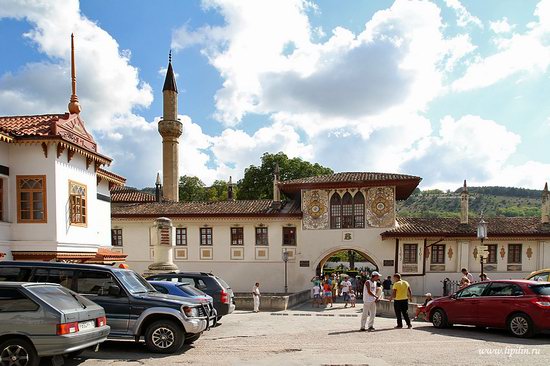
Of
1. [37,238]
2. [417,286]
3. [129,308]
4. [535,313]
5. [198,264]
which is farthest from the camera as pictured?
[198,264]

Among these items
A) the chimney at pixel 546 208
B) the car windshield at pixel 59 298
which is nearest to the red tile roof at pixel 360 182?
the chimney at pixel 546 208

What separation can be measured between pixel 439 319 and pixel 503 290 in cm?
203

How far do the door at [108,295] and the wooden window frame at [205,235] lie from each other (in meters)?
21.2

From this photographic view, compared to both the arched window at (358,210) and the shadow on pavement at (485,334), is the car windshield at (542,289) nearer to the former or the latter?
the shadow on pavement at (485,334)

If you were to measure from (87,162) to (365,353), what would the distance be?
13.3 m

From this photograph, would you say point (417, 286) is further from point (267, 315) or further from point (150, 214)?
point (150, 214)

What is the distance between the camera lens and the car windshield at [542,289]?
10.9 metres

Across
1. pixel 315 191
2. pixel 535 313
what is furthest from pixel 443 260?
pixel 535 313

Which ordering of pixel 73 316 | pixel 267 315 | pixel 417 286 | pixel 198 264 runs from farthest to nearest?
1. pixel 198 264
2. pixel 417 286
3. pixel 267 315
4. pixel 73 316

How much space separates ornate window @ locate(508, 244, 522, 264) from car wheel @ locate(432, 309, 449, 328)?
18800mm

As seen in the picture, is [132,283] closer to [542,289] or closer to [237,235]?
[542,289]

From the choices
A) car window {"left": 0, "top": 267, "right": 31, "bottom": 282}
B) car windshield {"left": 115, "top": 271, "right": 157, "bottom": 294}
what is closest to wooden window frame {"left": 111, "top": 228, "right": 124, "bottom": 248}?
car windshield {"left": 115, "top": 271, "right": 157, "bottom": 294}

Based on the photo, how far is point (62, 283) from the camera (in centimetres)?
935

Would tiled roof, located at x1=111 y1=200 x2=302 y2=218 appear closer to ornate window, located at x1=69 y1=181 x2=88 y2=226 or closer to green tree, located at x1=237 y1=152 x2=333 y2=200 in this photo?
ornate window, located at x1=69 y1=181 x2=88 y2=226
